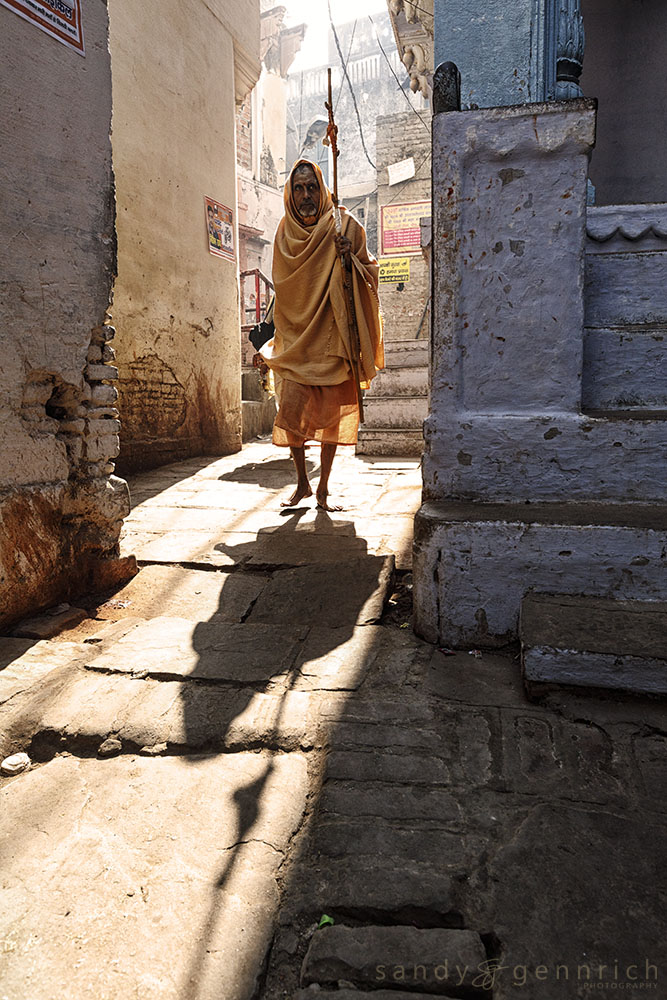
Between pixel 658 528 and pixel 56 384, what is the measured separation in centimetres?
235

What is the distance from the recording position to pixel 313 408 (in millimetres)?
4047

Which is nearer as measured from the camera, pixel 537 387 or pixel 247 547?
pixel 537 387

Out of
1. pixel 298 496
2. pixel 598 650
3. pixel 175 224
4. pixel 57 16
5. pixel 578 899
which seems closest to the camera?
pixel 578 899

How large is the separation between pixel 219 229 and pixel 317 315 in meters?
3.62

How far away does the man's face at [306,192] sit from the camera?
3895 millimetres

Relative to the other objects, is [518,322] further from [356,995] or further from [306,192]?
[306,192]

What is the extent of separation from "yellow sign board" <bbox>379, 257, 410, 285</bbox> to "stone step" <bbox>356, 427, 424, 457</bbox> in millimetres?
9440

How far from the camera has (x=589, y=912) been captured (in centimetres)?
112

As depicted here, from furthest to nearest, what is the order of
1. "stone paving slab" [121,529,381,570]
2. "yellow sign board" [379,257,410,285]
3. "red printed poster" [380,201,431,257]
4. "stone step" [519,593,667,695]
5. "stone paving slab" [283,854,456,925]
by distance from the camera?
"yellow sign board" [379,257,410,285]
"red printed poster" [380,201,431,257]
"stone paving slab" [121,529,381,570]
"stone step" [519,593,667,695]
"stone paving slab" [283,854,456,925]

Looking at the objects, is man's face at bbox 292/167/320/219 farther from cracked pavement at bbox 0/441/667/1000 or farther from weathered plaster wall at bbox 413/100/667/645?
cracked pavement at bbox 0/441/667/1000

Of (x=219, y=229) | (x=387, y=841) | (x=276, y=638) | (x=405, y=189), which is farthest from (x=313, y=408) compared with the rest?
(x=405, y=189)

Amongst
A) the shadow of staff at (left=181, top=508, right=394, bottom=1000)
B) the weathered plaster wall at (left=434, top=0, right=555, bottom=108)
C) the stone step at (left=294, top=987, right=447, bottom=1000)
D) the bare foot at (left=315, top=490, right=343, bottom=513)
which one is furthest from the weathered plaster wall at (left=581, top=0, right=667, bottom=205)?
the stone step at (left=294, top=987, right=447, bottom=1000)

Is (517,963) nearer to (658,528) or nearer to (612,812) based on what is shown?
(612,812)

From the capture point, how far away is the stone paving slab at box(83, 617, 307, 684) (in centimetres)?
205
